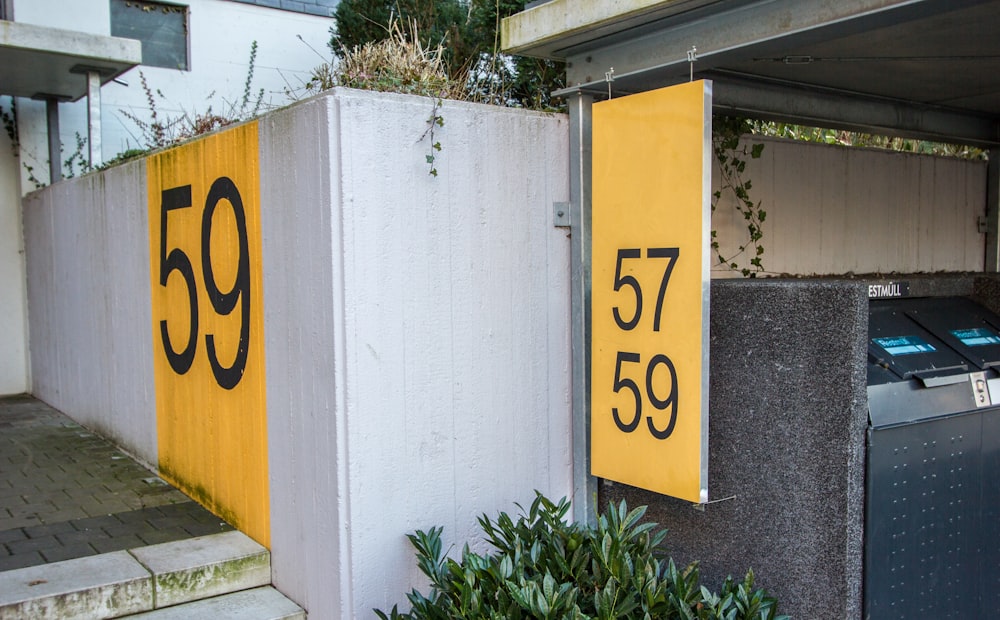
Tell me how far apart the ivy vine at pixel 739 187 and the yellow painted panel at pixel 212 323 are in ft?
7.60

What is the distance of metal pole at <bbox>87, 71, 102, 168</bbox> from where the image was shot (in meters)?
7.02

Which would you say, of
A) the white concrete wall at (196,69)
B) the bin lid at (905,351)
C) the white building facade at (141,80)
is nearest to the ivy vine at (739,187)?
the bin lid at (905,351)

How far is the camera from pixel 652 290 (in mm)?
3041

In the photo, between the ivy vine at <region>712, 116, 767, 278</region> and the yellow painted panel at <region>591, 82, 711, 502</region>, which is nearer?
the yellow painted panel at <region>591, 82, 711, 502</region>

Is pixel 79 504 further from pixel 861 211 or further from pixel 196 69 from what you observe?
pixel 196 69

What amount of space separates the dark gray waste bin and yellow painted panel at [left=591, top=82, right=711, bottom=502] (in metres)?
0.67

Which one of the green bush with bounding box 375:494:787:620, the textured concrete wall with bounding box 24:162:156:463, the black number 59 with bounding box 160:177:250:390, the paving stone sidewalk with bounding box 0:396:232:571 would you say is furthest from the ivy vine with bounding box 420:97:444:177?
the textured concrete wall with bounding box 24:162:156:463

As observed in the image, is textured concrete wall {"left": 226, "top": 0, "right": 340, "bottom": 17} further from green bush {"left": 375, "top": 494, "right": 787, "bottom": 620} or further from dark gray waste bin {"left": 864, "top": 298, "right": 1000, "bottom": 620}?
dark gray waste bin {"left": 864, "top": 298, "right": 1000, "bottom": 620}

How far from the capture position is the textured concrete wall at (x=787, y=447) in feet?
9.42

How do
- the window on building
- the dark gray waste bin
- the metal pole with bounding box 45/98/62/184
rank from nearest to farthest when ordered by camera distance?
the dark gray waste bin, the metal pole with bounding box 45/98/62/184, the window on building

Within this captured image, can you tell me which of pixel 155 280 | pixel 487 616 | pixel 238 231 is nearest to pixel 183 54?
pixel 155 280

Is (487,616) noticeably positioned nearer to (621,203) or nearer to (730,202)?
(621,203)

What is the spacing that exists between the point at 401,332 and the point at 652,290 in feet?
3.21

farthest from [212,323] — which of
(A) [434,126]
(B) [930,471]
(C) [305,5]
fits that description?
(C) [305,5]
